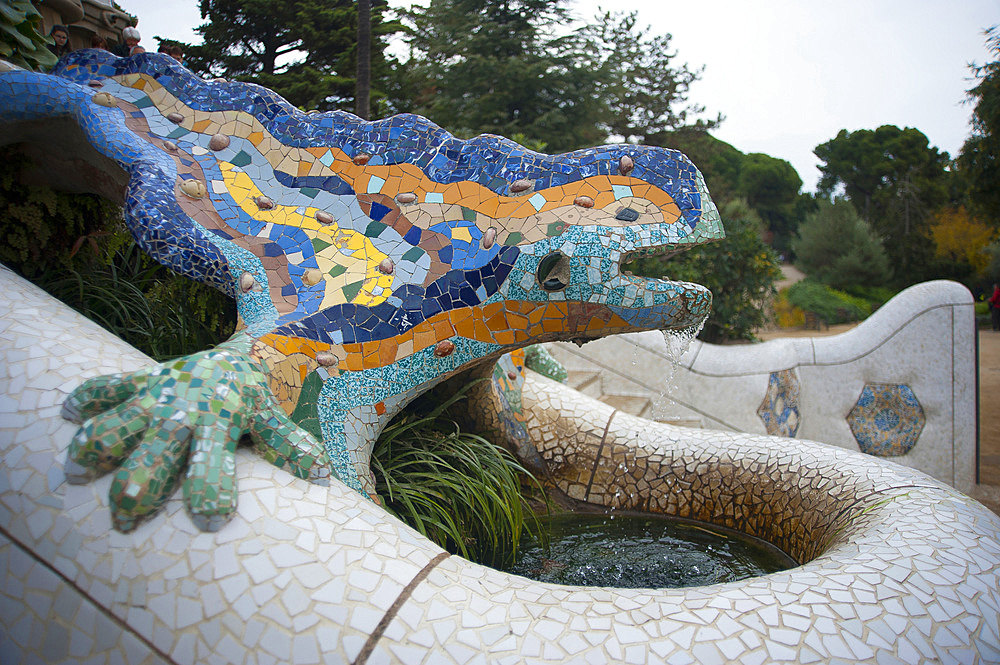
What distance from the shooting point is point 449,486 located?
107 inches

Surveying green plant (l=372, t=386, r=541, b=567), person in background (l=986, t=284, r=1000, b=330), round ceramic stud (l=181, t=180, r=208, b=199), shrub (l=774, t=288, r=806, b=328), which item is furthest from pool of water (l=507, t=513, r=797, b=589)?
shrub (l=774, t=288, r=806, b=328)

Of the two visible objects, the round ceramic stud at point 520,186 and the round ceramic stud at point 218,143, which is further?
the round ceramic stud at point 218,143

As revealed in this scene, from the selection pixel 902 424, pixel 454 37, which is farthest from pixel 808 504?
pixel 454 37

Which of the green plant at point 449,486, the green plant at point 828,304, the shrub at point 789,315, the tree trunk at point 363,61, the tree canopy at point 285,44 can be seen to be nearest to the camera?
the green plant at point 449,486

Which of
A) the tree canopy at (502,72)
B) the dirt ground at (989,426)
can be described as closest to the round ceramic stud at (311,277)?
the dirt ground at (989,426)

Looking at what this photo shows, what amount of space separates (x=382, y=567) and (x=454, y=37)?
481 inches

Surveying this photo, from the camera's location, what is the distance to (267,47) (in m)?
7.02

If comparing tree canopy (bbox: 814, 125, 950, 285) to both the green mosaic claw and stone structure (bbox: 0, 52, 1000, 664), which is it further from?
the green mosaic claw

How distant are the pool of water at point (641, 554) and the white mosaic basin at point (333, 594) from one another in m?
1.04

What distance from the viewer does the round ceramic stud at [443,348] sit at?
2393 mm

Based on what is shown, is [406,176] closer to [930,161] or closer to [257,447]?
[257,447]

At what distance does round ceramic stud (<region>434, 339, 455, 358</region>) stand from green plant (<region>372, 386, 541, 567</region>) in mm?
512

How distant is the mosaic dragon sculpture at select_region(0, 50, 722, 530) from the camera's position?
2.29 meters

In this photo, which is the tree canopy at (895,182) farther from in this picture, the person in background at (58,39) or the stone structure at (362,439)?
the person in background at (58,39)
